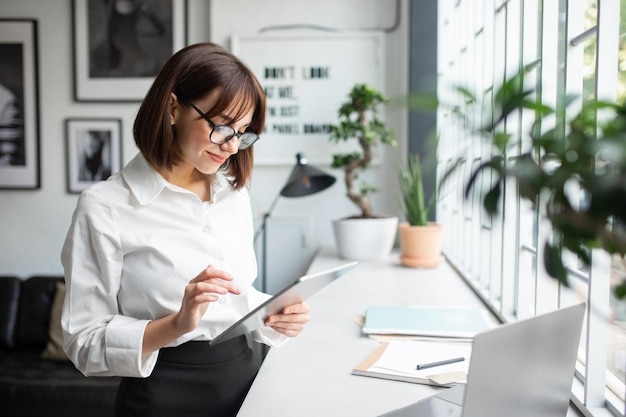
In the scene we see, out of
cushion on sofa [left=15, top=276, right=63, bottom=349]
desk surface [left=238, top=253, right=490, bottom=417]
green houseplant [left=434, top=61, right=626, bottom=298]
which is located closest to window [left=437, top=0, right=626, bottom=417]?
green houseplant [left=434, top=61, right=626, bottom=298]

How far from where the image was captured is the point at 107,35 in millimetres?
3523

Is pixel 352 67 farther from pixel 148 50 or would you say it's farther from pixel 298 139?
pixel 148 50

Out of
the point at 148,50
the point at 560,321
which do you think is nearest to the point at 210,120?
the point at 560,321

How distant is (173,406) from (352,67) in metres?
2.50

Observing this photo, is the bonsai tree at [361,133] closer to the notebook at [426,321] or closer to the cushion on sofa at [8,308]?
the notebook at [426,321]

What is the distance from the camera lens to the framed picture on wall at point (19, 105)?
356 centimetres

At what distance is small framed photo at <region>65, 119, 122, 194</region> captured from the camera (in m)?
3.55

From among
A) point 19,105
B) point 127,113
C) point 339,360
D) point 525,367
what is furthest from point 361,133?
point 525,367

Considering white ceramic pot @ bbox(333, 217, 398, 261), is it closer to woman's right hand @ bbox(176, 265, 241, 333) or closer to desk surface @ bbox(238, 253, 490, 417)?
desk surface @ bbox(238, 253, 490, 417)

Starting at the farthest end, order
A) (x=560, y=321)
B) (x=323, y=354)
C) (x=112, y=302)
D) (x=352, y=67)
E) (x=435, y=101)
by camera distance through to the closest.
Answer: (x=352, y=67) < (x=323, y=354) < (x=112, y=302) < (x=560, y=321) < (x=435, y=101)

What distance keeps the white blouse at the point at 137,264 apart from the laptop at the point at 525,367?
684 mm

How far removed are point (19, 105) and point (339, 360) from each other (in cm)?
296

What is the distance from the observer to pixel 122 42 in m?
3.52

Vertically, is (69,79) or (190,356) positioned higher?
(69,79)
